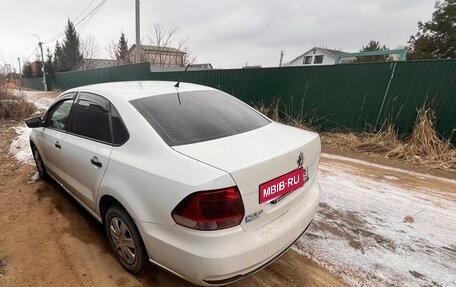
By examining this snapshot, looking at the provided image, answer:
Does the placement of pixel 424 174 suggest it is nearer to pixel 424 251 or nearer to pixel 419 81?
pixel 419 81

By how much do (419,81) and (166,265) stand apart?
6.68 m

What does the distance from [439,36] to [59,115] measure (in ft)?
105

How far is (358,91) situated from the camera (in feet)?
22.7

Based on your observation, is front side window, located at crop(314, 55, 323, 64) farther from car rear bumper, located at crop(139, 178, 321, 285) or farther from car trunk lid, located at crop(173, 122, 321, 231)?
car rear bumper, located at crop(139, 178, 321, 285)

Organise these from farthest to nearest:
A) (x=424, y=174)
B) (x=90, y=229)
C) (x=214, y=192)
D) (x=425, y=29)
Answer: (x=425, y=29), (x=424, y=174), (x=90, y=229), (x=214, y=192)

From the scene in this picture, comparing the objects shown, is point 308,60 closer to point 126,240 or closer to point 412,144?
point 412,144

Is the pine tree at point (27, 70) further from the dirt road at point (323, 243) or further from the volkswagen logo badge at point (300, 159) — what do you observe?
the volkswagen logo badge at point (300, 159)

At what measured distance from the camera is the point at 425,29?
2614cm

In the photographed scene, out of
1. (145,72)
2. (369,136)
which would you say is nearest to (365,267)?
(369,136)

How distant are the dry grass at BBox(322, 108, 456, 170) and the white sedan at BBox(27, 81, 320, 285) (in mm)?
4400

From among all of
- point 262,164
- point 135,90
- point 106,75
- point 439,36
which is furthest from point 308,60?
point 262,164

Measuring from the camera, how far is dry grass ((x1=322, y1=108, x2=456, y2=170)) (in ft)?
17.9

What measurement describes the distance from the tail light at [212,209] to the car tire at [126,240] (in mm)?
608

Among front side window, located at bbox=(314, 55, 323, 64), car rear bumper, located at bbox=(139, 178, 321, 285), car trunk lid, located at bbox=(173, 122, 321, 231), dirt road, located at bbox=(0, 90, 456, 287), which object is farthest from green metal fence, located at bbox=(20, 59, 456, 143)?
front side window, located at bbox=(314, 55, 323, 64)
